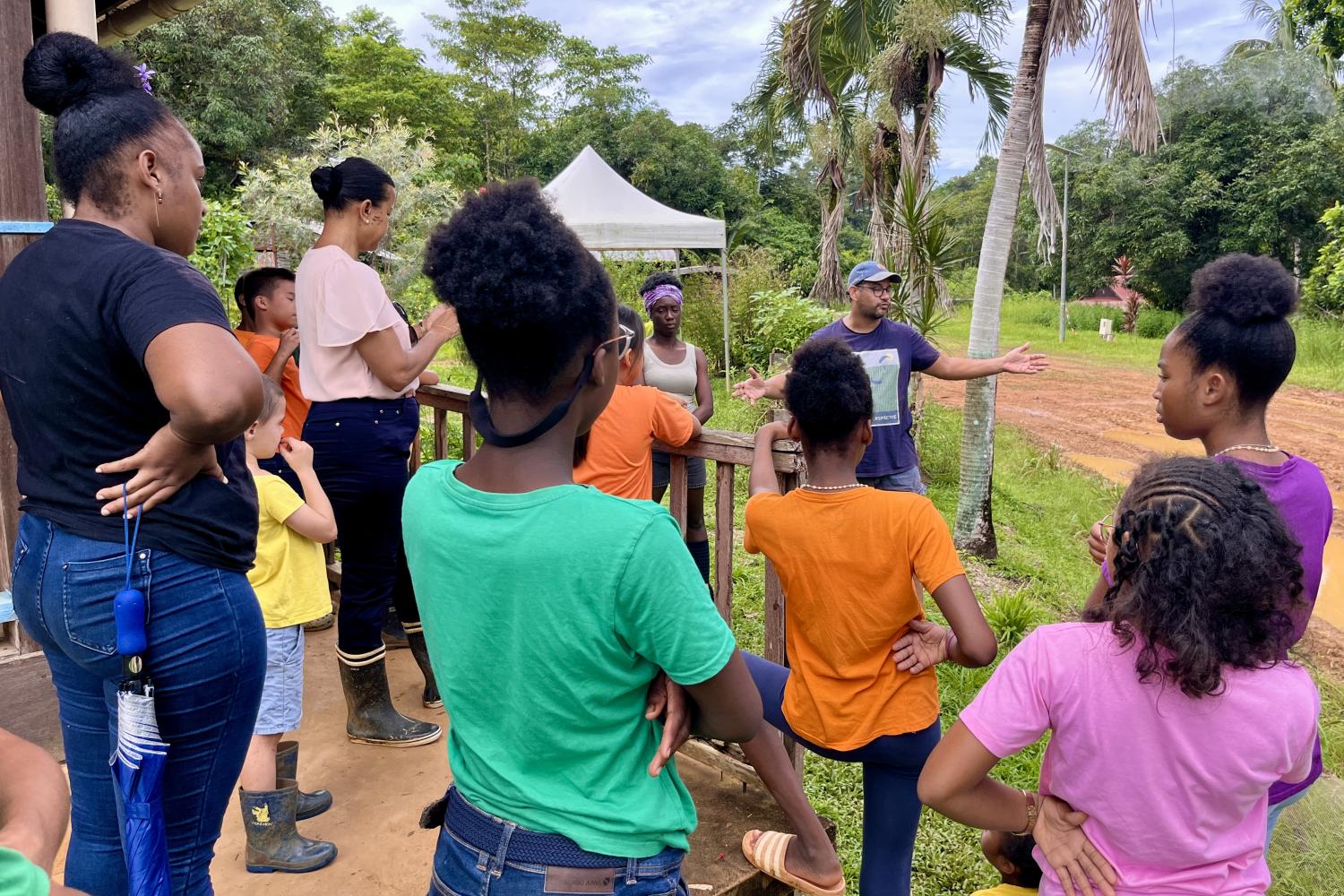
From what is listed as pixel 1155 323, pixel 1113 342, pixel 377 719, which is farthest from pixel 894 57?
pixel 1155 323

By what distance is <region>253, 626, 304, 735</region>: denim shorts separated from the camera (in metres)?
2.58

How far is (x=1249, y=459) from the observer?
2.14 meters

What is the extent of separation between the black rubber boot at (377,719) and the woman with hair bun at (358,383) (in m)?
0.04

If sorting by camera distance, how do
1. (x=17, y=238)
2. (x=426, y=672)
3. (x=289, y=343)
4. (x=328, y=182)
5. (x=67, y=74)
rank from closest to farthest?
(x=67, y=74), (x=328, y=182), (x=17, y=238), (x=289, y=343), (x=426, y=672)

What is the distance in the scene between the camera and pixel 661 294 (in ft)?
17.0

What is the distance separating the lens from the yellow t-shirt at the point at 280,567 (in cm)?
270

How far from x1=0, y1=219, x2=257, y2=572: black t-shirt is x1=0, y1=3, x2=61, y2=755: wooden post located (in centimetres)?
145

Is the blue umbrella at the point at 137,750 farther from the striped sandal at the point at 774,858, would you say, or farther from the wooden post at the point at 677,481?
the wooden post at the point at 677,481

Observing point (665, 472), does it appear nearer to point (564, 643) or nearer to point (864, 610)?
point (864, 610)

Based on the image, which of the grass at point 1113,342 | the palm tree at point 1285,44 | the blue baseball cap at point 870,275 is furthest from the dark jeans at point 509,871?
the palm tree at point 1285,44

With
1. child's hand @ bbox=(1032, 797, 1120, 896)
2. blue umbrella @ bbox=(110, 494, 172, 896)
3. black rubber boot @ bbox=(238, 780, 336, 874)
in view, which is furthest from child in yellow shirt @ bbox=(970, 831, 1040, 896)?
black rubber boot @ bbox=(238, 780, 336, 874)

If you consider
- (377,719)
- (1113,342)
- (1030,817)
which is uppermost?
(1030,817)

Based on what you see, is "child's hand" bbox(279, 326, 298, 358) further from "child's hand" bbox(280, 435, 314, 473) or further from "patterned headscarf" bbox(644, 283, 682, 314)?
"patterned headscarf" bbox(644, 283, 682, 314)

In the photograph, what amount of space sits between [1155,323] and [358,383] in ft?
104
